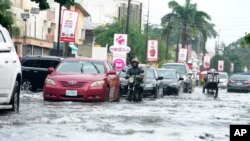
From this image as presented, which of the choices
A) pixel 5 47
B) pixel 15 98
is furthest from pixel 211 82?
pixel 5 47

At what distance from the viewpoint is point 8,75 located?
13.4 m

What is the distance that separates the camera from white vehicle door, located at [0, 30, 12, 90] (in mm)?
13039

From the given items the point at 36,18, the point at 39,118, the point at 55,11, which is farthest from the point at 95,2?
the point at 39,118

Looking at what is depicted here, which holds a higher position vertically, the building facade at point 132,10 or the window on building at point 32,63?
the building facade at point 132,10

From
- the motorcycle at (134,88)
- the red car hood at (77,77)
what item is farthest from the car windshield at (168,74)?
the red car hood at (77,77)

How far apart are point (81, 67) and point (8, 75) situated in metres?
7.45

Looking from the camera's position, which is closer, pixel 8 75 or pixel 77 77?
pixel 8 75

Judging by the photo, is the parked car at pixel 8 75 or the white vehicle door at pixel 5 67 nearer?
the white vehicle door at pixel 5 67

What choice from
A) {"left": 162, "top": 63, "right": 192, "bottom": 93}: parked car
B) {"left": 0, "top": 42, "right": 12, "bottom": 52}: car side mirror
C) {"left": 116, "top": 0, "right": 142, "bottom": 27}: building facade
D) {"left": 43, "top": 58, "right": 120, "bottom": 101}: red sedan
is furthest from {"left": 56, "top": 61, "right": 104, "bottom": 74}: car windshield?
{"left": 116, "top": 0, "right": 142, "bottom": 27}: building facade

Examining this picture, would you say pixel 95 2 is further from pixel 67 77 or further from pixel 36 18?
pixel 67 77

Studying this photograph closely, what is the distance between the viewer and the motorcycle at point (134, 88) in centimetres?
2333

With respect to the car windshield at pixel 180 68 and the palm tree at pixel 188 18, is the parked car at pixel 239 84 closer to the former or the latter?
the car windshield at pixel 180 68

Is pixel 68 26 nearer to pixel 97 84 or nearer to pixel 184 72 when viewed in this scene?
pixel 184 72

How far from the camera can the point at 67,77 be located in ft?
64.5
